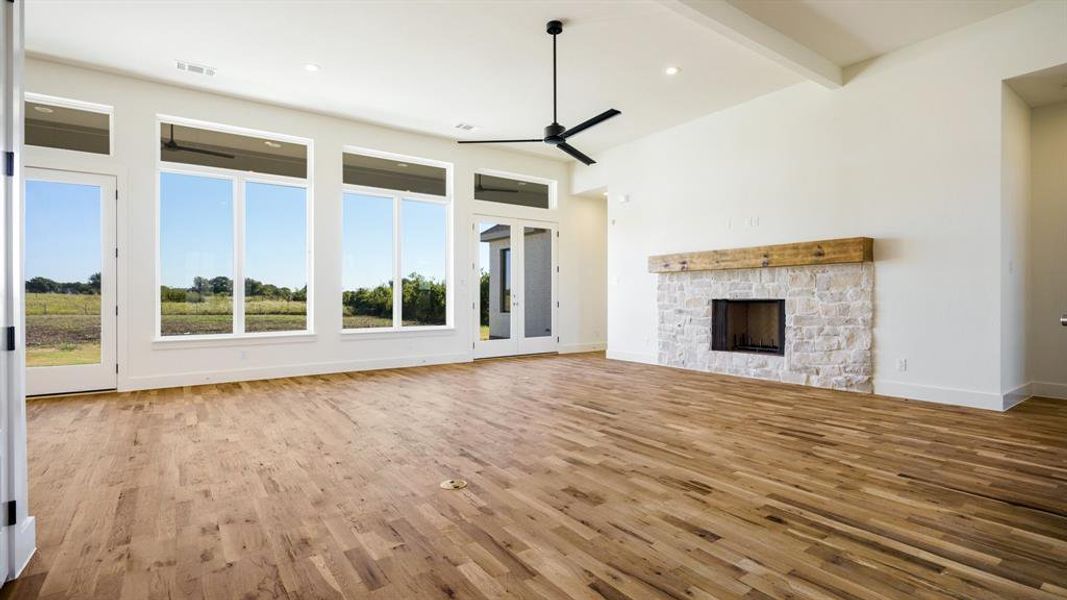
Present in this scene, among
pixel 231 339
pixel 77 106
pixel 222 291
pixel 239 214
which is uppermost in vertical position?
pixel 77 106

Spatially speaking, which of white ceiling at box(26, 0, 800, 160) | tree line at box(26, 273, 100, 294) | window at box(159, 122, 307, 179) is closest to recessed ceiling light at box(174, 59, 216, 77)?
white ceiling at box(26, 0, 800, 160)

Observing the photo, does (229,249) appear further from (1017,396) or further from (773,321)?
(1017,396)

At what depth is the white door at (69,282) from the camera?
17.3 feet

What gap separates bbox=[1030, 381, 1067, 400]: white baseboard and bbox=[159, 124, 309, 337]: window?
823cm

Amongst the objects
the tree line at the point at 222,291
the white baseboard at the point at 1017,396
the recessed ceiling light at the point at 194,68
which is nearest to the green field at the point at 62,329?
the tree line at the point at 222,291

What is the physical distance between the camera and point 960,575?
1.80m

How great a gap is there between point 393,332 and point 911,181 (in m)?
6.41

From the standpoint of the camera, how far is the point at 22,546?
74.8 inches

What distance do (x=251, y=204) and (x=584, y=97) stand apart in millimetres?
4403

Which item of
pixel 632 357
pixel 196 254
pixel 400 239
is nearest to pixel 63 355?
pixel 196 254

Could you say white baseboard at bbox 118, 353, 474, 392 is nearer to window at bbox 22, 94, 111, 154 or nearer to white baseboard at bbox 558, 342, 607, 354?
white baseboard at bbox 558, 342, 607, 354

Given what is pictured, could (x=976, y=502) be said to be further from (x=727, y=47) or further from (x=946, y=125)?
(x=727, y=47)

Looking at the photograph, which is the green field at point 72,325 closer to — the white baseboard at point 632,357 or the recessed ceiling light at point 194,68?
the recessed ceiling light at point 194,68

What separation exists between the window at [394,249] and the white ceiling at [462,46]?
1194mm
